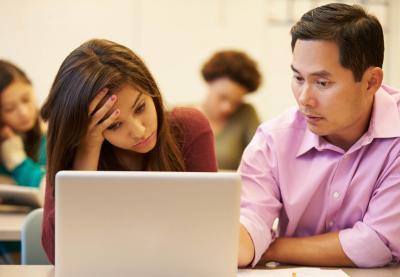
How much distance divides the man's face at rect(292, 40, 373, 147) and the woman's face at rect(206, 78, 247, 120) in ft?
6.99

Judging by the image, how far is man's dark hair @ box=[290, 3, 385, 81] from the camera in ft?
4.58

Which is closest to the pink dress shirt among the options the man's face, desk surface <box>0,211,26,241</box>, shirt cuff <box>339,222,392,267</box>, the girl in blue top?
shirt cuff <box>339,222,392,267</box>

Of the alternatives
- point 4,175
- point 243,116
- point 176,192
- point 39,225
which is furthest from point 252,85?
point 176,192

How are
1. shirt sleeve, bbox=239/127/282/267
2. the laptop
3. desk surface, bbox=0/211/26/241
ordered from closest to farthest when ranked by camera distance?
the laptop
shirt sleeve, bbox=239/127/282/267
desk surface, bbox=0/211/26/241

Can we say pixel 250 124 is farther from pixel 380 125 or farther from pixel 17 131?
pixel 380 125

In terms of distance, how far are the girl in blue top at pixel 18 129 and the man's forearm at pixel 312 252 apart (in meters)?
1.53

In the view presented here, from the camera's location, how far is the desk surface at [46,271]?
4.44 feet

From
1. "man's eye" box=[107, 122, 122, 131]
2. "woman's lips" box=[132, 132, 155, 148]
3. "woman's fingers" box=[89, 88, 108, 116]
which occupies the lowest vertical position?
"woman's lips" box=[132, 132, 155, 148]

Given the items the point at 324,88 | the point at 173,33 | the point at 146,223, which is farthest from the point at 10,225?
the point at 173,33

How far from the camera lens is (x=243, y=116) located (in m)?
3.60

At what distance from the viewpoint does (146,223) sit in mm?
1129

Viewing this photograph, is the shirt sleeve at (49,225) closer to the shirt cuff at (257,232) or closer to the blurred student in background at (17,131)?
the shirt cuff at (257,232)

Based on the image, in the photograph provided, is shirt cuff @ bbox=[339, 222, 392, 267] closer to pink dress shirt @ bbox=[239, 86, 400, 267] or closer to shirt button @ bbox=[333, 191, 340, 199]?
pink dress shirt @ bbox=[239, 86, 400, 267]

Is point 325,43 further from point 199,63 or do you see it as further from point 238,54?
point 199,63
